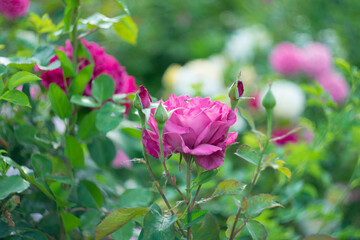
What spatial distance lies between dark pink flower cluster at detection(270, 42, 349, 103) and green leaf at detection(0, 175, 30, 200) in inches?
42.2

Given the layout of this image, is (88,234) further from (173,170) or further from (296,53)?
(296,53)

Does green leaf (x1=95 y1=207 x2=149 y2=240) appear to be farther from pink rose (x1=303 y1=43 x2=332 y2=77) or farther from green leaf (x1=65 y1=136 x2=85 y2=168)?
pink rose (x1=303 y1=43 x2=332 y2=77)

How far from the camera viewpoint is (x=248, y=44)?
1.50 metres

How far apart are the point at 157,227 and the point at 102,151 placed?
0.78 ft

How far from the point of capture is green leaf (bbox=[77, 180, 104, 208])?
43 cm

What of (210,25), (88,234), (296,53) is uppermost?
(88,234)

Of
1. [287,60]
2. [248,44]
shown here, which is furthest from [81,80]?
[248,44]

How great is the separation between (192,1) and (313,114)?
0.90 metres

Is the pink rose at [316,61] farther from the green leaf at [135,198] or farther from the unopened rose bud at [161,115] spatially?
the unopened rose bud at [161,115]

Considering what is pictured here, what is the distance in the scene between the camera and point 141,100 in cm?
30

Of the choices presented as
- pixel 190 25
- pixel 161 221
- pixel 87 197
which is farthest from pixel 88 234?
pixel 190 25

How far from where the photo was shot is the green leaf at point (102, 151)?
52 cm

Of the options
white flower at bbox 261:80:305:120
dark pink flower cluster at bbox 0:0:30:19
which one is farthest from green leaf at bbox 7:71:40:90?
white flower at bbox 261:80:305:120

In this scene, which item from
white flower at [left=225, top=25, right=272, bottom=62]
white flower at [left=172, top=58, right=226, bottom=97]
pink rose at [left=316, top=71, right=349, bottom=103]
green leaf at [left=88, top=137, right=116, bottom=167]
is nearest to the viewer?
green leaf at [left=88, top=137, right=116, bottom=167]
